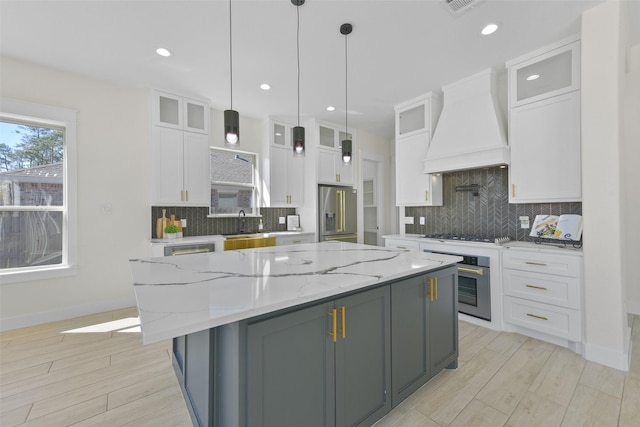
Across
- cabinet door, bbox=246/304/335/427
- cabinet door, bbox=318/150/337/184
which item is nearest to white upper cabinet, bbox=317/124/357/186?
cabinet door, bbox=318/150/337/184

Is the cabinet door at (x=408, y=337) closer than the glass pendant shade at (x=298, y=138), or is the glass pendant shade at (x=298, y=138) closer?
the cabinet door at (x=408, y=337)

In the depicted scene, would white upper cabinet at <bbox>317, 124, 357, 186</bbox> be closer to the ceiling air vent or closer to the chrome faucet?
the chrome faucet

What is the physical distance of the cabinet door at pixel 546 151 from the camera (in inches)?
98.6

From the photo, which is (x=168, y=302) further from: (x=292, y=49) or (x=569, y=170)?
(x=569, y=170)

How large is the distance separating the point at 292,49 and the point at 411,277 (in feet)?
7.89

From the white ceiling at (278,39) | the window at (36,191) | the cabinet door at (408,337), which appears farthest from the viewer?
the window at (36,191)

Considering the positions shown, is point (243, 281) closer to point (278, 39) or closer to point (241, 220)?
point (278, 39)

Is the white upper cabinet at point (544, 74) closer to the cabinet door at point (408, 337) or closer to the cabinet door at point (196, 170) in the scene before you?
the cabinet door at point (408, 337)

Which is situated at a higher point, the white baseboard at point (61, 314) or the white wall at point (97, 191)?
the white wall at point (97, 191)

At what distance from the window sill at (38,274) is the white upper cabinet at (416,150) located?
4260 mm

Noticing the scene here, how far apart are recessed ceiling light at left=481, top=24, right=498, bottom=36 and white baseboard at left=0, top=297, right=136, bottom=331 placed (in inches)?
193

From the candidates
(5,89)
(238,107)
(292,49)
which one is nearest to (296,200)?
(238,107)

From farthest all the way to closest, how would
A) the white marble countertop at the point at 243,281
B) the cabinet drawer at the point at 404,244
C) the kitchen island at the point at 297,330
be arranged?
the cabinet drawer at the point at 404,244
the kitchen island at the point at 297,330
the white marble countertop at the point at 243,281

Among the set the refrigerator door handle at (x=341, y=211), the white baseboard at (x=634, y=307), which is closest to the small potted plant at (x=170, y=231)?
the refrigerator door handle at (x=341, y=211)
